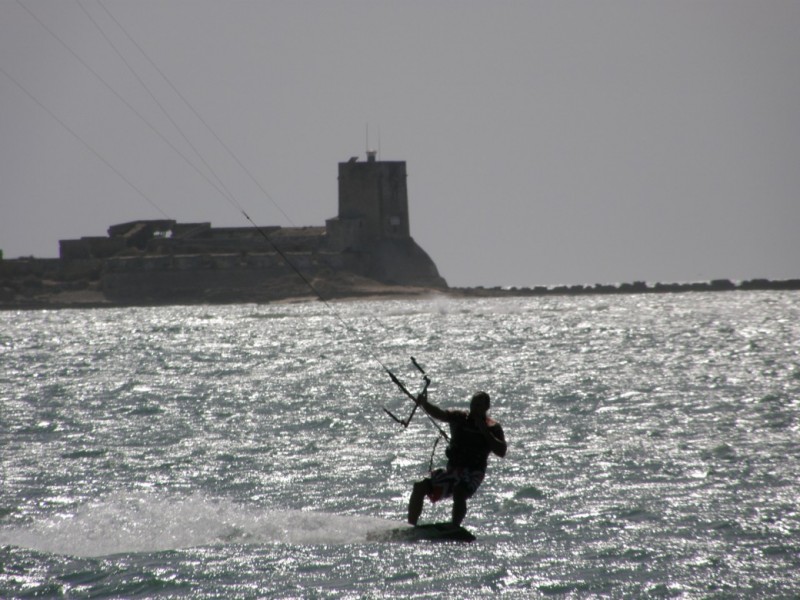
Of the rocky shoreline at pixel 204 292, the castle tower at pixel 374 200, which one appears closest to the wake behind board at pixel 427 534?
the rocky shoreline at pixel 204 292

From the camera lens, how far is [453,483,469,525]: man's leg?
45.5ft

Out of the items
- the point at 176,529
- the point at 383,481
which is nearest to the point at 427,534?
the point at 176,529

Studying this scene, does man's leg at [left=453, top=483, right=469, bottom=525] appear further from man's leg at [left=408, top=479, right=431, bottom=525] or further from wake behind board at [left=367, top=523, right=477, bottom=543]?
man's leg at [left=408, top=479, right=431, bottom=525]

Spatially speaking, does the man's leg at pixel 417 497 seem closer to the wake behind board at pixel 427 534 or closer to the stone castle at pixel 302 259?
the wake behind board at pixel 427 534

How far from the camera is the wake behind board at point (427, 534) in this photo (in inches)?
550

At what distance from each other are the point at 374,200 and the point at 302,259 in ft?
27.0

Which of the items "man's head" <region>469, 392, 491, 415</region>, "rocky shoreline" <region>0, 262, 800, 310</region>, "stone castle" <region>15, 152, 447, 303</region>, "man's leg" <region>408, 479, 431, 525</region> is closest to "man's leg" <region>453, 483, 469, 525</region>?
"man's leg" <region>408, 479, 431, 525</region>

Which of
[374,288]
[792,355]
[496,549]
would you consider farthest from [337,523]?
[374,288]

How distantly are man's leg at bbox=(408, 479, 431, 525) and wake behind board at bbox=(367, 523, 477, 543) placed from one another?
13cm

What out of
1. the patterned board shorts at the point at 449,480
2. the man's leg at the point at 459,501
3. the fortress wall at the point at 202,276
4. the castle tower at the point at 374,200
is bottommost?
the man's leg at the point at 459,501

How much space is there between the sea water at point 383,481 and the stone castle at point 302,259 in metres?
62.7

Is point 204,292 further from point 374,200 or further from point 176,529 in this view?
point 176,529

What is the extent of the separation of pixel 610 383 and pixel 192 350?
24293mm

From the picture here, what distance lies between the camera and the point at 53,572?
13.2 meters
